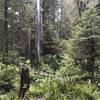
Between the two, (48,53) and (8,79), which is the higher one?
(8,79)

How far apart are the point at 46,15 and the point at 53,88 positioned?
89.7 ft

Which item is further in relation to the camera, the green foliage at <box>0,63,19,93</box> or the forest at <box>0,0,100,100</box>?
the green foliage at <box>0,63,19,93</box>

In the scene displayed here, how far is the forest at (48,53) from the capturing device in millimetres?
11758

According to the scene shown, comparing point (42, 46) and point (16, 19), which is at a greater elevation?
point (16, 19)

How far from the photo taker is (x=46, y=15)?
38.0 m

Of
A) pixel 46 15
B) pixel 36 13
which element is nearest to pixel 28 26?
pixel 36 13

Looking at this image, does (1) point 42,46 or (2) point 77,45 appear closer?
(2) point 77,45

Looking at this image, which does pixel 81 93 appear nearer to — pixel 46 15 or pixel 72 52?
pixel 72 52

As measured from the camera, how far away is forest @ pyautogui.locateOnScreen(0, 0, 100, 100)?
11758 mm

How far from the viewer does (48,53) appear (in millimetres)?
30984

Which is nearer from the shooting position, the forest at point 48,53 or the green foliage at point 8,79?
the forest at point 48,53

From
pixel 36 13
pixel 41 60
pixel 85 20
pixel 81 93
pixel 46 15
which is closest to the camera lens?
pixel 81 93

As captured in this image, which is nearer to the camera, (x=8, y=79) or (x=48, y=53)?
(x=8, y=79)

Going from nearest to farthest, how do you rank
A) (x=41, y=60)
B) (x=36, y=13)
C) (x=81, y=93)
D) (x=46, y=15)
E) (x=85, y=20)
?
(x=81, y=93), (x=85, y=20), (x=41, y=60), (x=36, y=13), (x=46, y=15)
